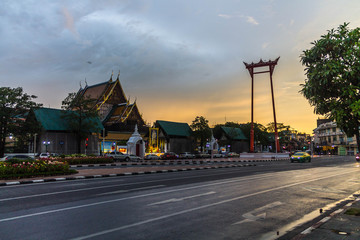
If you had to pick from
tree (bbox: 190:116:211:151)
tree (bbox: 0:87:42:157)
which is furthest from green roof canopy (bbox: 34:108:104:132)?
tree (bbox: 190:116:211:151)

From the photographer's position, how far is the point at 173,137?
66438mm

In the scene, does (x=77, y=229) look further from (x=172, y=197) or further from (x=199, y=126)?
(x=199, y=126)

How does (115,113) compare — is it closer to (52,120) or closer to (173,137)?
(173,137)

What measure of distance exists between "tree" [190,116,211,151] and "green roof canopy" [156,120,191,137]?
320 cm

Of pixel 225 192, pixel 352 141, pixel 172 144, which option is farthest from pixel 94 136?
pixel 352 141

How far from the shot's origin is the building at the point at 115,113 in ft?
204

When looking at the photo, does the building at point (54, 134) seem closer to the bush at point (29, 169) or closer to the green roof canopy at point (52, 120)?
the green roof canopy at point (52, 120)

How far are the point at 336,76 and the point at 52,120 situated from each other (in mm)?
50699

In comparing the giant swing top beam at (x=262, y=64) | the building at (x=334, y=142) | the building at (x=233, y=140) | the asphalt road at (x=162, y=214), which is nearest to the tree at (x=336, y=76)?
the asphalt road at (x=162, y=214)

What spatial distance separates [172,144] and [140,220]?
59.9m

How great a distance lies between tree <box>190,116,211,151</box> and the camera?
64875 mm

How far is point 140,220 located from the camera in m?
6.12

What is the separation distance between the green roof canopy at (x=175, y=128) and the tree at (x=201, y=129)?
10.5ft

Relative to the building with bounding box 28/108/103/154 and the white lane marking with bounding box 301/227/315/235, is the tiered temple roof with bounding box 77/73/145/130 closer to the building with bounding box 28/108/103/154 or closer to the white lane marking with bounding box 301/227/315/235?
the building with bounding box 28/108/103/154
